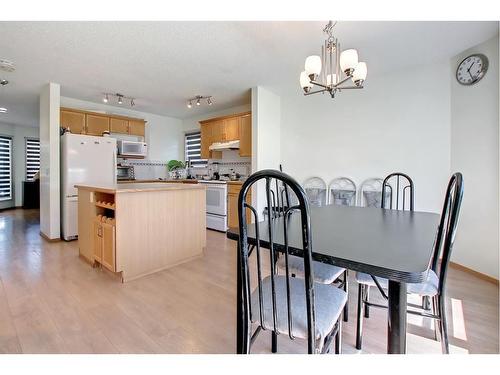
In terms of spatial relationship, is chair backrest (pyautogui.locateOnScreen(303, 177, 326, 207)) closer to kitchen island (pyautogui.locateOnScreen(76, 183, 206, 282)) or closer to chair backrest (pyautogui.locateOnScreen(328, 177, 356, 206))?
chair backrest (pyautogui.locateOnScreen(328, 177, 356, 206))

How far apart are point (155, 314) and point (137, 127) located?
13.8ft

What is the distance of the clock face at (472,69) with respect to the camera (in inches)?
101

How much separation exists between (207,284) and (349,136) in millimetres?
2782

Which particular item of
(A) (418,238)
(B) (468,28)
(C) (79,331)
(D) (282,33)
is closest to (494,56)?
(B) (468,28)

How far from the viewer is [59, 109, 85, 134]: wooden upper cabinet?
4137 mm

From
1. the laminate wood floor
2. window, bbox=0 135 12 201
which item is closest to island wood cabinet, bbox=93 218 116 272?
the laminate wood floor

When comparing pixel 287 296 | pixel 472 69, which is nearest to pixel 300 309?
pixel 287 296

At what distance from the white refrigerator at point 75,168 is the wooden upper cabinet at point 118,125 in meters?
0.72

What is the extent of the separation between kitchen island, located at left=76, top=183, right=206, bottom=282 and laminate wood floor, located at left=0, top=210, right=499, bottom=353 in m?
0.15

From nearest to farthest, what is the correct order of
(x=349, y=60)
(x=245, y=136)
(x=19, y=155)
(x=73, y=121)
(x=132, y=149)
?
(x=349, y=60) < (x=73, y=121) < (x=245, y=136) < (x=132, y=149) < (x=19, y=155)

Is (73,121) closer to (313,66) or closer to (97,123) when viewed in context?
(97,123)

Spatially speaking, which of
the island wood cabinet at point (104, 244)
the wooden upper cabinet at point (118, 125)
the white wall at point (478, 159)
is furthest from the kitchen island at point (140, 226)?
the white wall at point (478, 159)

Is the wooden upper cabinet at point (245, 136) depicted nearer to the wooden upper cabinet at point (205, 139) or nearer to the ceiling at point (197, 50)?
the ceiling at point (197, 50)

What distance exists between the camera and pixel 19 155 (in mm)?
6965
